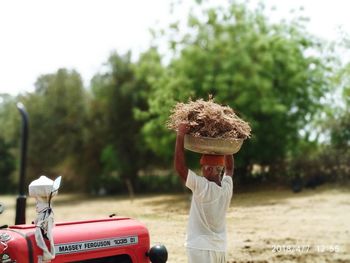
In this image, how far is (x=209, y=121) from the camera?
4.10 meters

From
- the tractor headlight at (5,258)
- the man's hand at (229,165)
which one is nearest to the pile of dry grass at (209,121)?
the man's hand at (229,165)

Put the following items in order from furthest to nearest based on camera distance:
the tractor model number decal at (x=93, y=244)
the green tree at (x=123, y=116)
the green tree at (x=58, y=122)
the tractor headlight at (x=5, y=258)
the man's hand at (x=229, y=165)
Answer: the green tree at (x=58, y=122) < the green tree at (x=123, y=116) < the man's hand at (x=229, y=165) < the tractor model number decal at (x=93, y=244) < the tractor headlight at (x=5, y=258)

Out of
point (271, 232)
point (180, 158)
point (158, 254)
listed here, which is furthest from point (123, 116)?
point (180, 158)

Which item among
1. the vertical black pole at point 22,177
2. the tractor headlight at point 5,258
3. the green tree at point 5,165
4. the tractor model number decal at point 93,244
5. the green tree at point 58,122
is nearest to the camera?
the tractor headlight at point 5,258

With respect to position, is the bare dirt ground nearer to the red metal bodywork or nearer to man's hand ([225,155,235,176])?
the red metal bodywork

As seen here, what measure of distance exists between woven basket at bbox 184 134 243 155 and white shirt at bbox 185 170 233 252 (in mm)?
256

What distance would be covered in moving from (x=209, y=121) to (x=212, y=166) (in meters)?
0.35

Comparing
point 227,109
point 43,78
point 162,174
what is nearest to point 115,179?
point 162,174

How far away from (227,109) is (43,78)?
1223 inches

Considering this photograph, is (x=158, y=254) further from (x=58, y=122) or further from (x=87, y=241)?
(x=58, y=122)

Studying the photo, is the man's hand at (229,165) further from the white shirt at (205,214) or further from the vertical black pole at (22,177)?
the vertical black pole at (22,177)

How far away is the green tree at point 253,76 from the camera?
19.8 metres

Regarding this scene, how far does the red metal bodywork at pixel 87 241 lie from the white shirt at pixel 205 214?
82 cm

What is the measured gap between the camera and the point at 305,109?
21812mm
